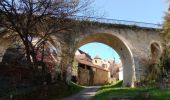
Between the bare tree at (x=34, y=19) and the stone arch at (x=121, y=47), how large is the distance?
14.6 metres

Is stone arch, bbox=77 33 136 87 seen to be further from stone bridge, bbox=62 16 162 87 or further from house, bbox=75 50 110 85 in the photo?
house, bbox=75 50 110 85

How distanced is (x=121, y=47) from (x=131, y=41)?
1720 millimetres

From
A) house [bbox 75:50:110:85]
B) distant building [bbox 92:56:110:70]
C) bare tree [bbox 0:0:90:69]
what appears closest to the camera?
bare tree [bbox 0:0:90:69]

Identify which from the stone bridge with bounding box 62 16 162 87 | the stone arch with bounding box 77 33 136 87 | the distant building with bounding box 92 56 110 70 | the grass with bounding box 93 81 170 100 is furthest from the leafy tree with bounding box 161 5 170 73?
the distant building with bounding box 92 56 110 70

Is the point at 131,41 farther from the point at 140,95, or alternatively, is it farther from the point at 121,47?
the point at 140,95

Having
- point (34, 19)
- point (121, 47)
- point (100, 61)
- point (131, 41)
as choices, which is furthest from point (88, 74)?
point (34, 19)

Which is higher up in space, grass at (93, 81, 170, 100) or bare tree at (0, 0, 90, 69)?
bare tree at (0, 0, 90, 69)

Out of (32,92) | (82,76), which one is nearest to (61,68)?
(32,92)

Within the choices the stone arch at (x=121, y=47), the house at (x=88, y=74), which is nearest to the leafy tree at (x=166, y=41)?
the stone arch at (x=121, y=47)

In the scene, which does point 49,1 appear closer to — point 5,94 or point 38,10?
point 38,10

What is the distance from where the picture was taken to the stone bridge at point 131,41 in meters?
38.8

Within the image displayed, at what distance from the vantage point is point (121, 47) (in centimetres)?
4106

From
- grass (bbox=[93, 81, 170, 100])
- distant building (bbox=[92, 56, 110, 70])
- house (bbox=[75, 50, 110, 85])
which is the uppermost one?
distant building (bbox=[92, 56, 110, 70])

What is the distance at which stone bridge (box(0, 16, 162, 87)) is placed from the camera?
38812 mm
